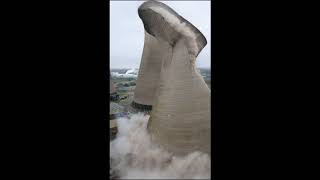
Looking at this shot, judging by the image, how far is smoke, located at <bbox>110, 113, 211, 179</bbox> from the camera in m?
3.03

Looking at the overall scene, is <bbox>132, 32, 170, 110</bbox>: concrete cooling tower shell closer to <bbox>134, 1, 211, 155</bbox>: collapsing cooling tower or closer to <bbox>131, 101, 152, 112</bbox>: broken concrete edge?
<bbox>131, 101, 152, 112</bbox>: broken concrete edge

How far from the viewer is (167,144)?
11.2ft

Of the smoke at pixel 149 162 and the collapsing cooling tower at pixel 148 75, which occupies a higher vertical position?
the collapsing cooling tower at pixel 148 75

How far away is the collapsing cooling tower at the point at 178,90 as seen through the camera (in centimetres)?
336

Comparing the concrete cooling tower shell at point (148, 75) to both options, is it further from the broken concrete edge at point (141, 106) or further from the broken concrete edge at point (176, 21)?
the broken concrete edge at point (176, 21)

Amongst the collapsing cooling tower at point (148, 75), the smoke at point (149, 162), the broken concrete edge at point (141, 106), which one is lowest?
the smoke at point (149, 162)

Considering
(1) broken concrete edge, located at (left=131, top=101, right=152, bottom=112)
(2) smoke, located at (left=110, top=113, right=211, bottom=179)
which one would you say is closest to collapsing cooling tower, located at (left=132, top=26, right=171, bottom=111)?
(1) broken concrete edge, located at (left=131, top=101, right=152, bottom=112)

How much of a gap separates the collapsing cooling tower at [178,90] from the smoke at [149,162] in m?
0.12

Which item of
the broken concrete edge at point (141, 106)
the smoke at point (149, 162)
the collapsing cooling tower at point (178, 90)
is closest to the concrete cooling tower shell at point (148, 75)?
the broken concrete edge at point (141, 106)

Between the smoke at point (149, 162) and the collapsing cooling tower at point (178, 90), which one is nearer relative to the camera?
the smoke at point (149, 162)

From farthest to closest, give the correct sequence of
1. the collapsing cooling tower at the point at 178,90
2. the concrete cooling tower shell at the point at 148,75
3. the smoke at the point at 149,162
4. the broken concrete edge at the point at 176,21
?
1. the concrete cooling tower shell at the point at 148,75
2. the broken concrete edge at the point at 176,21
3. the collapsing cooling tower at the point at 178,90
4. the smoke at the point at 149,162

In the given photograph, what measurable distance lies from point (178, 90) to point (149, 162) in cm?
94

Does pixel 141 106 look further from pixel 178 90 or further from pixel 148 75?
→ pixel 178 90

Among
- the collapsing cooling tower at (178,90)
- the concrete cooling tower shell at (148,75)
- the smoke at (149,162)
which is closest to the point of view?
the smoke at (149,162)
